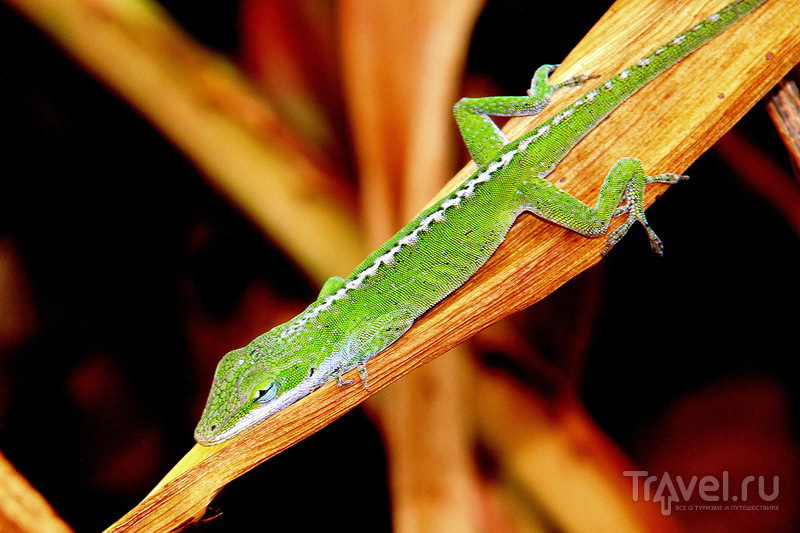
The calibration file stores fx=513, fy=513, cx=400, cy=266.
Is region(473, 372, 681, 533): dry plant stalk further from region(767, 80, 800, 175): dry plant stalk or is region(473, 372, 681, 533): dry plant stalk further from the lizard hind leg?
region(767, 80, 800, 175): dry plant stalk

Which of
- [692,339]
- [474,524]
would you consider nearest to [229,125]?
[474,524]

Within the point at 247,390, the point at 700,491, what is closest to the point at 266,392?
the point at 247,390

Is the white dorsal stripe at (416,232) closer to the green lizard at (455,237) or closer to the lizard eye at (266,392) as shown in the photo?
the green lizard at (455,237)

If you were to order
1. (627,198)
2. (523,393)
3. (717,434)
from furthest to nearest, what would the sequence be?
(523,393) < (717,434) < (627,198)

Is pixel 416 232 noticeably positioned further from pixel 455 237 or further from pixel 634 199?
pixel 634 199

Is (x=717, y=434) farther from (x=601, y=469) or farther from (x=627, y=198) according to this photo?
(x=627, y=198)

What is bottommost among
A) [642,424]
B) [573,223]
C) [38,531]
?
[38,531]

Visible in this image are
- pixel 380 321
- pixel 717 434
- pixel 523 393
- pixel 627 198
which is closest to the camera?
pixel 627 198

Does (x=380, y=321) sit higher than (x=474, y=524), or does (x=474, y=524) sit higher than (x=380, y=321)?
(x=380, y=321)
